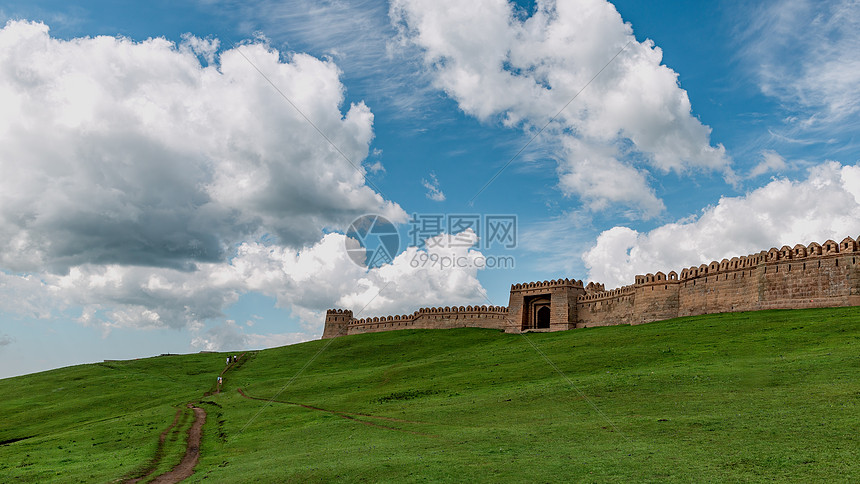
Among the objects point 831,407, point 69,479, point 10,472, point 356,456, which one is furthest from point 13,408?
point 831,407

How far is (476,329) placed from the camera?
8594 cm

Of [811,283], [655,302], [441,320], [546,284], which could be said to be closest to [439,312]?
[441,320]

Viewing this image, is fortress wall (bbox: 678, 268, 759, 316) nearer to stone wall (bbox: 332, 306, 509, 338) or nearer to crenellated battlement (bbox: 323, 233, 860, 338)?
crenellated battlement (bbox: 323, 233, 860, 338)

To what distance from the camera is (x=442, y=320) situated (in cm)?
9231

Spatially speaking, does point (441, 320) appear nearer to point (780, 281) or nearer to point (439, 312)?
point (439, 312)

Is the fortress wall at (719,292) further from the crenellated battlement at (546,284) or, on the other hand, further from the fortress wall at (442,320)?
the fortress wall at (442,320)

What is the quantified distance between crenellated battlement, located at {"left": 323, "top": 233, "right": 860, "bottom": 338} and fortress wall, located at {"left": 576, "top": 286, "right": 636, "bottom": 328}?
134 millimetres

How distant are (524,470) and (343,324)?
86.5 m

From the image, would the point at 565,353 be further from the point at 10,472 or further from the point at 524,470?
the point at 10,472

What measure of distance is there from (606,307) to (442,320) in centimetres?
2834

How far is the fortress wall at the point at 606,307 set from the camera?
71031mm

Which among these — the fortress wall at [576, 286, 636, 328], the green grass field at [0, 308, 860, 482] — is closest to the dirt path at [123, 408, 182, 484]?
the green grass field at [0, 308, 860, 482]

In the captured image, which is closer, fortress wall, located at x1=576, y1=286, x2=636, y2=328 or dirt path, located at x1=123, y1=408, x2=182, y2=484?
dirt path, located at x1=123, y1=408, x2=182, y2=484

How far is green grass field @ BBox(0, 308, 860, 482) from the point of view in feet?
60.1
